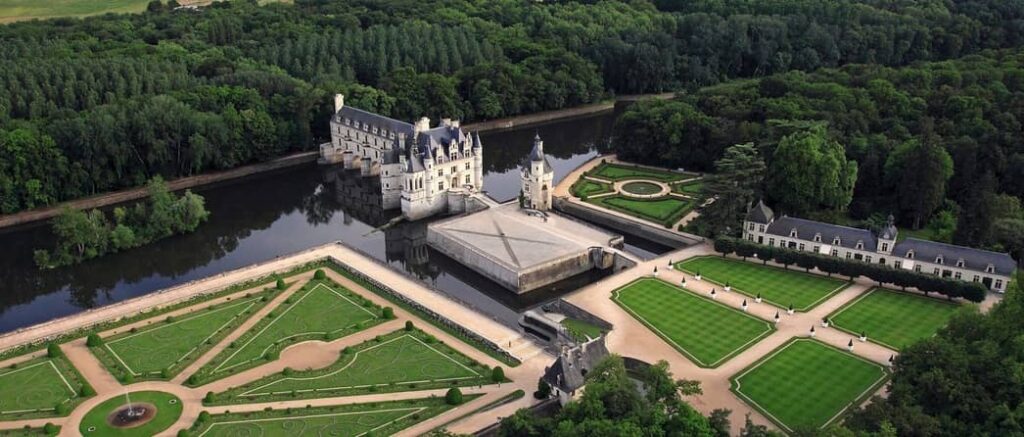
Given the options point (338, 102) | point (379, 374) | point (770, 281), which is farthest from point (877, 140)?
point (338, 102)

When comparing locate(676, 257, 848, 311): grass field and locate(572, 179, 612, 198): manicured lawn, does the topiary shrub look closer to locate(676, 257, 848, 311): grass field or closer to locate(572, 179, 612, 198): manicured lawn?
locate(676, 257, 848, 311): grass field

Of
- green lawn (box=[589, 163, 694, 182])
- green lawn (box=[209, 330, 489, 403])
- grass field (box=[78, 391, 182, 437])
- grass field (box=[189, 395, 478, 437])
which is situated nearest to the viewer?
grass field (box=[189, 395, 478, 437])

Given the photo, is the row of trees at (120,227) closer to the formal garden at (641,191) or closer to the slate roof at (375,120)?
the slate roof at (375,120)

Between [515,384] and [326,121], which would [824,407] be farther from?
[326,121]

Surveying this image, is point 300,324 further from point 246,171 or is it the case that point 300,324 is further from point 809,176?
point 809,176

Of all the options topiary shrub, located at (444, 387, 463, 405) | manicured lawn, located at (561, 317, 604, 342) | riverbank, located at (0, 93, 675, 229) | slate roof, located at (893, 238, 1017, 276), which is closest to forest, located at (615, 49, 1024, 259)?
slate roof, located at (893, 238, 1017, 276)

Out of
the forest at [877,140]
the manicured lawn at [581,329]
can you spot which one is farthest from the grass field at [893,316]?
the manicured lawn at [581,329]
